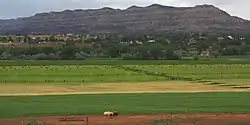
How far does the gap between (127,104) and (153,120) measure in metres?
8.85

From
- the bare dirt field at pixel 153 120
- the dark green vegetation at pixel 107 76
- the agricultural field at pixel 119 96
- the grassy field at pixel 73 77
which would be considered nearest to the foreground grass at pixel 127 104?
the agricultural field at pixel 119 96

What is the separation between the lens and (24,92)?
51.2 metres

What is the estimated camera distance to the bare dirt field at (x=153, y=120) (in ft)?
98.6

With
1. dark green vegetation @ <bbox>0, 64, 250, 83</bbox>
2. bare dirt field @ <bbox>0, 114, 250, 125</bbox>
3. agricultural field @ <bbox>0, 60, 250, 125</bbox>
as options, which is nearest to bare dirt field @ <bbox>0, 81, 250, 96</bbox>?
agricultural field @ <bbox>0, 60, 250, 125</bbox>

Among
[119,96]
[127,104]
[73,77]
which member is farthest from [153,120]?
[73,77]

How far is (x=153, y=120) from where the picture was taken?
31047 millimetres

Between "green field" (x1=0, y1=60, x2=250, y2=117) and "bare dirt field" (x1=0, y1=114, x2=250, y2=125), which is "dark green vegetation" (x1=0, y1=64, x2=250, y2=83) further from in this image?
"bare dirt field" (x1=0, y1=114, x2=250, y2=125)

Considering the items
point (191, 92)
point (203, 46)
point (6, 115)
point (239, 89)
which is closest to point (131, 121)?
point (6, 115)

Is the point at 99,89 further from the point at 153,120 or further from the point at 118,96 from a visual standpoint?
the point at 153,120

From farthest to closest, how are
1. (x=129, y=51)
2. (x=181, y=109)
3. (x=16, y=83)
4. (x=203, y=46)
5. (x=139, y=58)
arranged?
(x=203, y=46), (x=129, y=51), (x=139, y=58), (x=16, y=83), (x=181, y=109)

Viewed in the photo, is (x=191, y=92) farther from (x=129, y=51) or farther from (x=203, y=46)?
(x=203, y=46)

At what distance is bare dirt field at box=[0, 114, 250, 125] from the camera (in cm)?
3005

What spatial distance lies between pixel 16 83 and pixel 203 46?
11020 cm

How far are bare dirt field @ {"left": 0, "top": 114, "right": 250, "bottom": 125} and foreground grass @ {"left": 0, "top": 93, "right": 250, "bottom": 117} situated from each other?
2446mm
